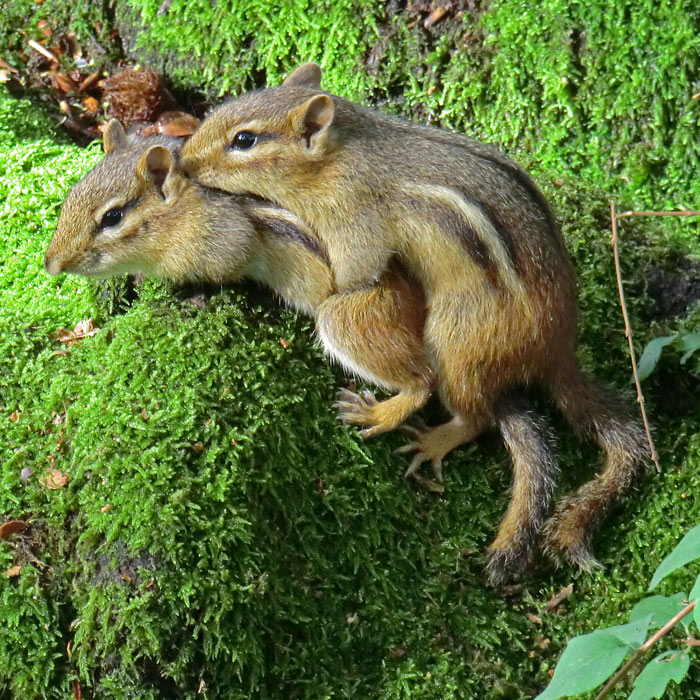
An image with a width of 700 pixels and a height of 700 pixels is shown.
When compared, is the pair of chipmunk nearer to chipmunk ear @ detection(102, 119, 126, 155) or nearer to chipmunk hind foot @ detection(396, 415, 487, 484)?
chipmunk hind foot @ detection(396, 415, 487, 484)

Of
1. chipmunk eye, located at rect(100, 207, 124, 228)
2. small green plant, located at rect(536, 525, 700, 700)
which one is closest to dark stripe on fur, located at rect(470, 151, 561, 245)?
chipmunk eye, located at rect(100, 207, 124, 228)

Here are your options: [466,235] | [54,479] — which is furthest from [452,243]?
[54,479]

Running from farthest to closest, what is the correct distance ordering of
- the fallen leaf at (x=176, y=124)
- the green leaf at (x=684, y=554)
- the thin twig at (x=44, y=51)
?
1. the thin twig at (x=44, y=51)
2. the fallen leaf at (x=176, y=124)
3. the green leaf at (x=684, y=554)

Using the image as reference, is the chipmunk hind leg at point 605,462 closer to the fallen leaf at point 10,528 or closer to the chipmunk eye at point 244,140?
the chipmunk eye at point 244,140

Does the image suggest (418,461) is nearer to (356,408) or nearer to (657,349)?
(356,408)

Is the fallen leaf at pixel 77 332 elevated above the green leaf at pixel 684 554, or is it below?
below

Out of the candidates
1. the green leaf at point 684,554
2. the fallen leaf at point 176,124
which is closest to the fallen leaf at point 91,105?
the fallen leaf at point 176,124

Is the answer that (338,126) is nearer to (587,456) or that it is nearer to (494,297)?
(494,297)
